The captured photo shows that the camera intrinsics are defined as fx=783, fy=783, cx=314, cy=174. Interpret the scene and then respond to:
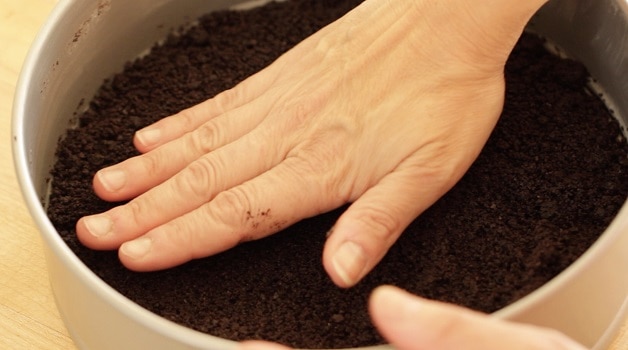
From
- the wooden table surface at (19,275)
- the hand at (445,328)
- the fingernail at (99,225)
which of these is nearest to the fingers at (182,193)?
the fingernail at (99,225)

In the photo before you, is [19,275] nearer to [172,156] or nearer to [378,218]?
[172,156]

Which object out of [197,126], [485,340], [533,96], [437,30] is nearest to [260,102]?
[197,126]

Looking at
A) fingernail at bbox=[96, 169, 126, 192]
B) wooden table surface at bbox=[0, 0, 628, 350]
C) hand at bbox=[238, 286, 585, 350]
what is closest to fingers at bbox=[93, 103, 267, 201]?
fingernail at bbox=[96, 169, 126, 192]

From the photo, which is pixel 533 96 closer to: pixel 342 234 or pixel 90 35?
pixel 342 234

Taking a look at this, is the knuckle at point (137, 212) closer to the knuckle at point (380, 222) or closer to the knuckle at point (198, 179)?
the knuckle at point (198, 179)

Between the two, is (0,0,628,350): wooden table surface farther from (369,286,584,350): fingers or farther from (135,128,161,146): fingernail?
(369,286,584,350): fingers

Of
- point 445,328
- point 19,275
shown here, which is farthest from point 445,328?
point 19,275
